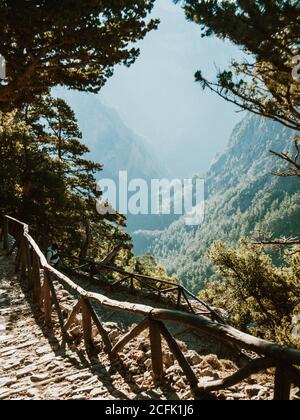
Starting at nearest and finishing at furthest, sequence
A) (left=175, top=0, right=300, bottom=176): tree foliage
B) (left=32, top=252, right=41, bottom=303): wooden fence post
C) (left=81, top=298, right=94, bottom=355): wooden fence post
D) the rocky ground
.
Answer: the rocky ground < (left=81, top=298, right=94, bottom=355): wooden fence post < (left=175, top=0, right=300, bottom=176): tree foliage < (left=32, top=252, right=41, bottom=303): wooden fence post

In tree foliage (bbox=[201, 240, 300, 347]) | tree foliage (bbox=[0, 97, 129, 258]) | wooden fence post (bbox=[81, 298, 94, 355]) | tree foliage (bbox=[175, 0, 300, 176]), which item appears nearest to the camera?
wooden fence post (bbox=[81, 298, 94, 355])

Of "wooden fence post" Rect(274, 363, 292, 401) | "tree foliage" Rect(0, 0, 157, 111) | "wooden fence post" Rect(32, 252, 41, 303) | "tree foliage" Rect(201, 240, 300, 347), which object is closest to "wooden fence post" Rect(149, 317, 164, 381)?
"wooden fence post" Rect(274, 363, 292, 401)

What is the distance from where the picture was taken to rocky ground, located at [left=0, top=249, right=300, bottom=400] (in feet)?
14.2

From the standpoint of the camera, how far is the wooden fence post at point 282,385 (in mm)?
2891

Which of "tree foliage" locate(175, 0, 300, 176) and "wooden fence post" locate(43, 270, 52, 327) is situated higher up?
"tree foliage" locate(175, 0, 300, 176)

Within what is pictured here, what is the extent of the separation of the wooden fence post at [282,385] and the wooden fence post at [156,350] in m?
1.81

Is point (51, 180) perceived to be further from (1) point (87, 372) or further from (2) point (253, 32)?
(1) point (87, 372)

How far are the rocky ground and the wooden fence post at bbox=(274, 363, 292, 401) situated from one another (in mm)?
227

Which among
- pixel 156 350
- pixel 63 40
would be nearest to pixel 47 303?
pixel 156 350

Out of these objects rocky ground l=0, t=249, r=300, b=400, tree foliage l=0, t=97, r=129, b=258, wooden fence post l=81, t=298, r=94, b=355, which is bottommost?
rocky ground l=0, t=249, r=300, b=400

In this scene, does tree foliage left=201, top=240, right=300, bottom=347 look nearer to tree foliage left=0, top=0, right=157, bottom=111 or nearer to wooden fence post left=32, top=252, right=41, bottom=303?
tree foliage left=0, top=0, right=157, bottom=111

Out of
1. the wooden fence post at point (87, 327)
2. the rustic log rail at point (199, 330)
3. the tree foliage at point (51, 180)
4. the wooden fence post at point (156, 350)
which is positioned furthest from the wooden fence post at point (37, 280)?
the tree foliage at point (51, 180)

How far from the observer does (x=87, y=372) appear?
517cm

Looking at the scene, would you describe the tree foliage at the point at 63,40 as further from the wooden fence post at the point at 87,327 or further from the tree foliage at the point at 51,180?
the wooden fence post at the point at 87,327
